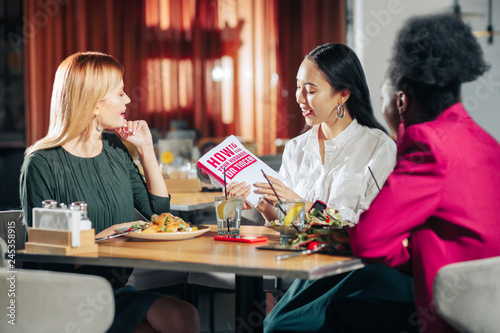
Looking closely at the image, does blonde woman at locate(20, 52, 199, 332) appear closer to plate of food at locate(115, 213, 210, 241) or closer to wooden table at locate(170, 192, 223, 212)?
plate of food at locate(115, 213, 210, 241)


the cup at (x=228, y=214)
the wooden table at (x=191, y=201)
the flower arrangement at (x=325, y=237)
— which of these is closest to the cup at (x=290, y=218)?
the flower arrangement at (x=325, y=237)

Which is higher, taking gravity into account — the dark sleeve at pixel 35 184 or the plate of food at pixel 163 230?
the dark sleeve at pixel 35 184

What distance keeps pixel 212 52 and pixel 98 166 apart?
5015 millimetres

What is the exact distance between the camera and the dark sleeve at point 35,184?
72.7 inches

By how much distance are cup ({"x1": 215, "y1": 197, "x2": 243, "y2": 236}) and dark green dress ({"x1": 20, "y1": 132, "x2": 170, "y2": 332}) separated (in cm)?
29

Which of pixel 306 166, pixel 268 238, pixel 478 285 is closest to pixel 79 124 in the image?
pixel 268 238

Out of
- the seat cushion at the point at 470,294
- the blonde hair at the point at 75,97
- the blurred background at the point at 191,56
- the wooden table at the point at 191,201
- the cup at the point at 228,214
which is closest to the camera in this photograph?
the seat cushion at the point at 470,294

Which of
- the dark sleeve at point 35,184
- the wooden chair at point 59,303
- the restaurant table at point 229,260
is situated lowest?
the wooden chair at point 59,303

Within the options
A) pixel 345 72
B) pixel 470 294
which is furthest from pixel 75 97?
pixel 470 294

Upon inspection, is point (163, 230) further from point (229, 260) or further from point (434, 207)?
point (434, 207)

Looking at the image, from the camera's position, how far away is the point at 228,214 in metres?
1.84

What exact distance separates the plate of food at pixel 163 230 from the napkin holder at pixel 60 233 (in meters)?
0.18

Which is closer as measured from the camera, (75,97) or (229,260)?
(229,260)

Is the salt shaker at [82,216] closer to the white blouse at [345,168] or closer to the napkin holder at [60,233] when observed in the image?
the napkin holder at [60,233]
